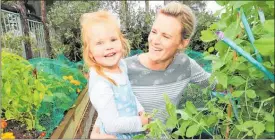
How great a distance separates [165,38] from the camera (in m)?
0.74

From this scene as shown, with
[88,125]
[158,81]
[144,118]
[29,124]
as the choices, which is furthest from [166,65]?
[29,124]

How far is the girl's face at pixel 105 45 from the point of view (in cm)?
71

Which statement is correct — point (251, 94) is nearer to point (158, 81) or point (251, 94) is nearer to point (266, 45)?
point (266, 45)

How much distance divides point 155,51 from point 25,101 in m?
0.84

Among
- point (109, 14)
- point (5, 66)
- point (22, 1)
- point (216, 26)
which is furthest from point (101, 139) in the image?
point (22, 1)

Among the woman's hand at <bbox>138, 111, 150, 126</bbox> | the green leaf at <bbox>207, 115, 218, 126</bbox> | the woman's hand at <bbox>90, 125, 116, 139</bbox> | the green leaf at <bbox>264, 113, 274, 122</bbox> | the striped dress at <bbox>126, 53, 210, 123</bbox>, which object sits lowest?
the woman's hand at <bbox>90, 125, 116, 139</bbox>

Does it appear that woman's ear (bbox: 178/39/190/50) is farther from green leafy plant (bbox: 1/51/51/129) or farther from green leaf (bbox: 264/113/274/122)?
green leafy plant (bbox: 1/51/51/129)

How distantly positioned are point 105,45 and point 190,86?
0.23 metres

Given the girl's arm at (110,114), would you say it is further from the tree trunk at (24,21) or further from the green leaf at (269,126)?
the tree trunk at (24,21)

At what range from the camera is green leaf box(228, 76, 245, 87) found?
42 centimetres

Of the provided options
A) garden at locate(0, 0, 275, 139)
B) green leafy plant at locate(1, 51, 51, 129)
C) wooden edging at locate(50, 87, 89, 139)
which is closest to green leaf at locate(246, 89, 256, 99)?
garden at locate(0, 0, 275, 139)

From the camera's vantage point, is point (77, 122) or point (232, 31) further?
point (77, 122)

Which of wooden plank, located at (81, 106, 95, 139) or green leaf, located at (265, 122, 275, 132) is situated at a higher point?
green leaf, located at (265, 122, 275, 132)

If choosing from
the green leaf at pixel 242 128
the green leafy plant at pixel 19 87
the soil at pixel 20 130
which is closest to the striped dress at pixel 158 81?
the green leaf at pixel 242 128
